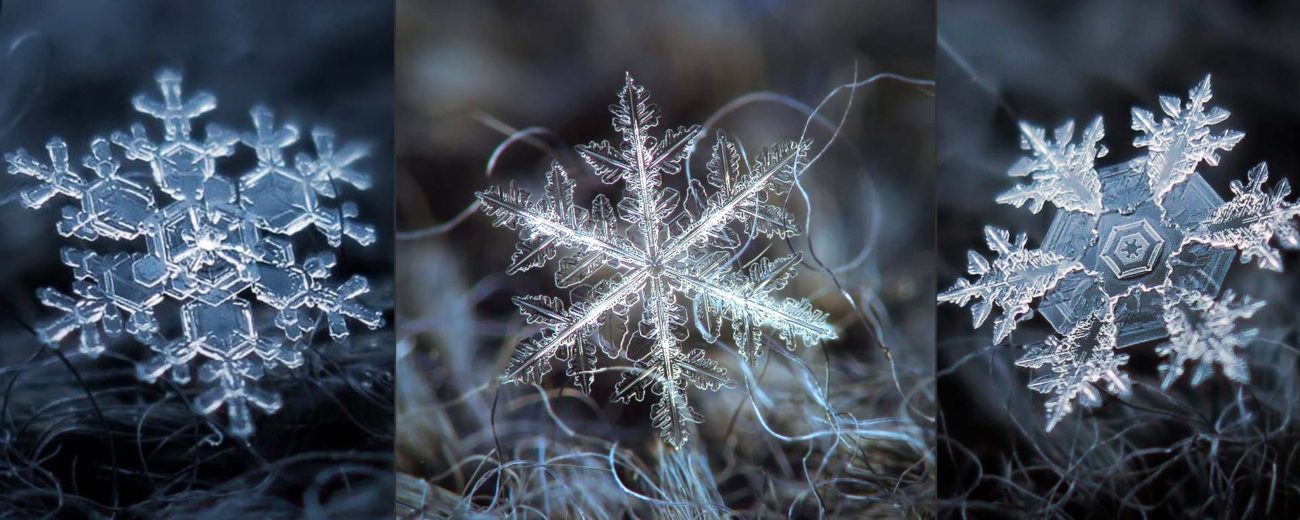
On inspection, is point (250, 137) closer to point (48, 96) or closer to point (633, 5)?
point (48, 96)

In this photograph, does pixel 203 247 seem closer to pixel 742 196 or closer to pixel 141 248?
pixel 141 248

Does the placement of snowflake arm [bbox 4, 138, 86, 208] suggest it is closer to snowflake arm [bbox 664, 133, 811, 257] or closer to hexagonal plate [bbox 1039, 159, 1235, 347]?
snowflake arm [bbox 664, 133, 811, 257]

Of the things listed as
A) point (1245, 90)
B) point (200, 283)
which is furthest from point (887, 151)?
point (200, 283)

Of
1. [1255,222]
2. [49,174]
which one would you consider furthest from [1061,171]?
[49,174]

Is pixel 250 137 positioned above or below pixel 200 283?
above

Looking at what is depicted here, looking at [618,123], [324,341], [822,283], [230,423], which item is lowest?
[230,423]

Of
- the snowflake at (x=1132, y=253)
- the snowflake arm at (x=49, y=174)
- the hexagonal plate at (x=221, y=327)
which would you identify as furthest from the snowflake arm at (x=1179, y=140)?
the snowflake arm at (x=49, y=174)
